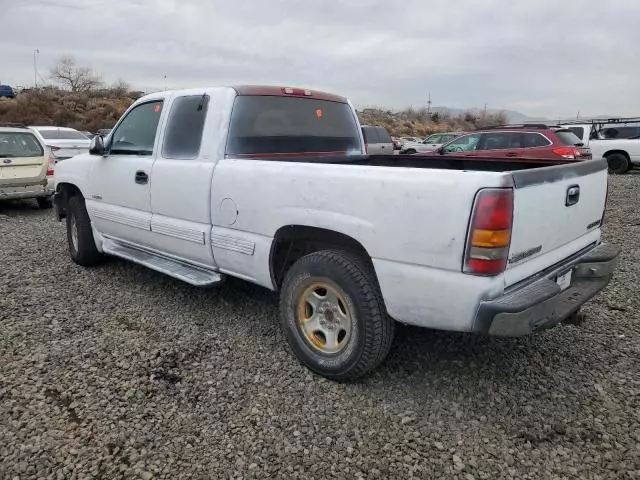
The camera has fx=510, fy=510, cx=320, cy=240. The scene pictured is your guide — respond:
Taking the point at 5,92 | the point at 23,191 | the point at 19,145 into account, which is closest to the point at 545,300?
the point at 23,191

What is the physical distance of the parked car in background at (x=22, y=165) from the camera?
8891mm

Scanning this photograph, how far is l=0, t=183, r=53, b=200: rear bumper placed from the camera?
29.1ft

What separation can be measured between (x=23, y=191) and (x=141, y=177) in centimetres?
602

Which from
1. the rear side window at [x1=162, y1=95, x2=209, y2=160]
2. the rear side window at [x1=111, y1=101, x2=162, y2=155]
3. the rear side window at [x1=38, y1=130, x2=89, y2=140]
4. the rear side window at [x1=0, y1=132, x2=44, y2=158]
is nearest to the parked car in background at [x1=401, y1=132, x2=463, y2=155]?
the rear side window at [x1=38, y1=130, x2=89, y2=140]

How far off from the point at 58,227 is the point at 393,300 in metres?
6.91

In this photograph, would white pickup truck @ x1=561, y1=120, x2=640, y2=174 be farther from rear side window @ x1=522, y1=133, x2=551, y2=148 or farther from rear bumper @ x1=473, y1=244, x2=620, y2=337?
rear bumper @ x1=473, y1=244, x2=620, y2=337

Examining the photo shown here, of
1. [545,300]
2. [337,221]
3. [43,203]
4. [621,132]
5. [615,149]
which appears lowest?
[43,203]

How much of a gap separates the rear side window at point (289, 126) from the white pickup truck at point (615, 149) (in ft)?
48.0

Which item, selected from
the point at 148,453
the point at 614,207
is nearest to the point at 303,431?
the point at 148,453

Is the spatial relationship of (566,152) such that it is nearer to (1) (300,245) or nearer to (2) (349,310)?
(1) (300,245)

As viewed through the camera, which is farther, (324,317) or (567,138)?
(567,138)

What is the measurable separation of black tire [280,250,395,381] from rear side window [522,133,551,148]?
10348 mm

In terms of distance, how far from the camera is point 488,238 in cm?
244

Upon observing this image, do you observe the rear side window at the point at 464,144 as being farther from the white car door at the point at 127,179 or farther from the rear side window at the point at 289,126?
the white car door at the point at 127,179
